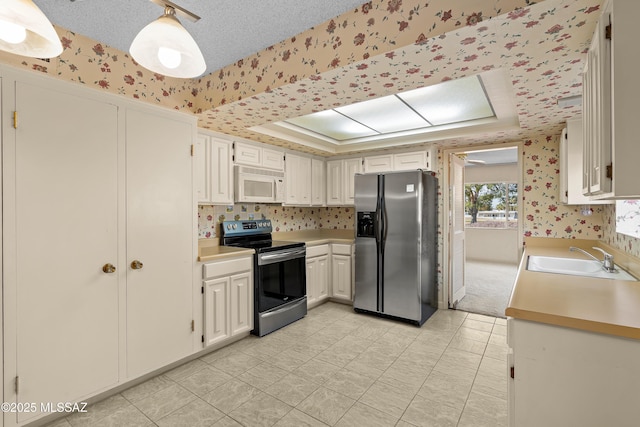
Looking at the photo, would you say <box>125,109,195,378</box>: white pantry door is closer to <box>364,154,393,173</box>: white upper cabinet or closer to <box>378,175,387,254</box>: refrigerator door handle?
<box>378,175,387,254</box>: refrigerator door handle

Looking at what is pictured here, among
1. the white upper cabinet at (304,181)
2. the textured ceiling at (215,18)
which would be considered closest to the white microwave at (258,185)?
the white upper cabinet at (304,181)

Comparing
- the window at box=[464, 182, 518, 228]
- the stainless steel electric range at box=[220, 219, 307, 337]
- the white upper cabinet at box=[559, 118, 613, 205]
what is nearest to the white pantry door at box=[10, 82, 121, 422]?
the stainless steel electric range at box=[220, 219, 307, 337]

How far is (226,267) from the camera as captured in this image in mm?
2930

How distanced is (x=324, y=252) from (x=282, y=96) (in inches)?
95.2

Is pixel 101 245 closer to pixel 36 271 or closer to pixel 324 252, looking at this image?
pixel 36 271

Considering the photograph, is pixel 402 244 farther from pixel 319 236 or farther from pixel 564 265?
pixel 319 236

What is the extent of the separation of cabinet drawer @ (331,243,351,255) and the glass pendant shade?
3239mm

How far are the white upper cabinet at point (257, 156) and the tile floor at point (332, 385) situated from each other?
Answer: 198cm

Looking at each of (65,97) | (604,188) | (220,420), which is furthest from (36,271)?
(604,188)

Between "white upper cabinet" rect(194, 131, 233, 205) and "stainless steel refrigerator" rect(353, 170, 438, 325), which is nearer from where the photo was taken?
"white upper cabinet" rect(194, 131, 233, 205)

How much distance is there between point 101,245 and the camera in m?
2.08

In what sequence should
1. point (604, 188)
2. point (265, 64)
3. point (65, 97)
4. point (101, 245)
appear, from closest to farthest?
point (604, 188)
point (65, 97)
point (101, 245)
point (265, 64)

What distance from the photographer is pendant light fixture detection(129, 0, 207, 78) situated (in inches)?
45.0

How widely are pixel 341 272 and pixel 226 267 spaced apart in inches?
71.2
